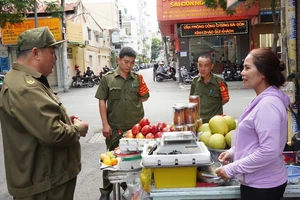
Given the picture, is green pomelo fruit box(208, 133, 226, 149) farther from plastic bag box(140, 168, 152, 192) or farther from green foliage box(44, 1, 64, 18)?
green foliage box(44, 1, 64, 18)

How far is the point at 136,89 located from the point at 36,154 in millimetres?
2014

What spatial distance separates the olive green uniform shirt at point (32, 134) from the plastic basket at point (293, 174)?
1441mm

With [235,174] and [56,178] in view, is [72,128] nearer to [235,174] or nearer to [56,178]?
[56,178]

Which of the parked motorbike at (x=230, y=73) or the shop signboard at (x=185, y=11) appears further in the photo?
the parked motorbike at (x=230, y=73)

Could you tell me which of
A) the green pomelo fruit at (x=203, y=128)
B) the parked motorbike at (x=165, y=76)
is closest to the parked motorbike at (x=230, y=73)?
the parked motorbike at (x=165, y=76)

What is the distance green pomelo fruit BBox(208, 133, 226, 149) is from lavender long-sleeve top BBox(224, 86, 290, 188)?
0.50 m

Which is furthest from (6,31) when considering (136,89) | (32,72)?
(32,72)

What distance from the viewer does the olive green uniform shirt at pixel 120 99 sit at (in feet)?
13.0

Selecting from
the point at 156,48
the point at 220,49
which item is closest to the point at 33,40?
the point at 220,49

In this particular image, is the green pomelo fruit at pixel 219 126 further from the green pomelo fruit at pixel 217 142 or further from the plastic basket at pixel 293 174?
the plastic basket at pixel 293 174

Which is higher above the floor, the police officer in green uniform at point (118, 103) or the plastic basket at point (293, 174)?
the police officer in green uniform at point (118, 103)

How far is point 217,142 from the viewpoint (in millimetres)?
2514

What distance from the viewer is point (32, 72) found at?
7.18 ft

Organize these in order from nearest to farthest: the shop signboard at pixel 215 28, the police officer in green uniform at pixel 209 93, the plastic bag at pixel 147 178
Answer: the plastic bag at pixel 147 178 → the police officer in green uniform at pixel 209 93 → the shop signboard at pixel 215 28
